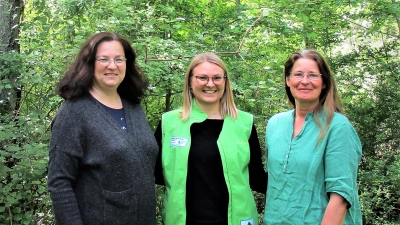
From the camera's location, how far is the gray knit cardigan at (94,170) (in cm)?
195

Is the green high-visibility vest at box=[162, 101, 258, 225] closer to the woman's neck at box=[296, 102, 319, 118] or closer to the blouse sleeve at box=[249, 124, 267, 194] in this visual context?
the blouse sleeve at box=[249, 124, 267, 194]

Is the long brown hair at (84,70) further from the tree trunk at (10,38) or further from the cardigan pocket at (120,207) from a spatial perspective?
the tree trunk at (10,38)

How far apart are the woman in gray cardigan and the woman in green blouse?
2.42ft

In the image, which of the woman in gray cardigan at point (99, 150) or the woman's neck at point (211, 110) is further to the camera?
the woman's neck at point (211, 110)

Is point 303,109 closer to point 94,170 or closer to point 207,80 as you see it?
point 207,80

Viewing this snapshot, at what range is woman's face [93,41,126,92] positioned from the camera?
2.19 metres

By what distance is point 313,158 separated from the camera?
210 cm

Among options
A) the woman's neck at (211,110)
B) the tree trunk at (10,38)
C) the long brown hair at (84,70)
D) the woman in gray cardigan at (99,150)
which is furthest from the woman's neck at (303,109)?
the tree trunk at (10,38)

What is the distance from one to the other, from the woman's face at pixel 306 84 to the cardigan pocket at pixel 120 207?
3.55 ft

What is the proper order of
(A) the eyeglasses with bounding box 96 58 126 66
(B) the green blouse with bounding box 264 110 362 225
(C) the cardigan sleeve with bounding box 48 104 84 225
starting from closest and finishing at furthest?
(C) the cardigan sleeve with bounding box 48 104 84 225
(B) the green blouse with bounding box 264 110 362 225
(A) the eyeglasses with bounding box 96 58 126 66

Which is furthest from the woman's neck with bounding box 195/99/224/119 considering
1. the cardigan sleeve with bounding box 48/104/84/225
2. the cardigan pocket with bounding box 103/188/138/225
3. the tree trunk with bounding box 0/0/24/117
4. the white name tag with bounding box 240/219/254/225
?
the tree trunk with bounding box 0/0/24/117

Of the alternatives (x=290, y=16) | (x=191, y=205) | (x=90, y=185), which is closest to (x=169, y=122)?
(x=191, y=205)

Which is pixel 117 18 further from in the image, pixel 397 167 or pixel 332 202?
pixel 397 167

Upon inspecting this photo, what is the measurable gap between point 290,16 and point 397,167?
10.9 feet
